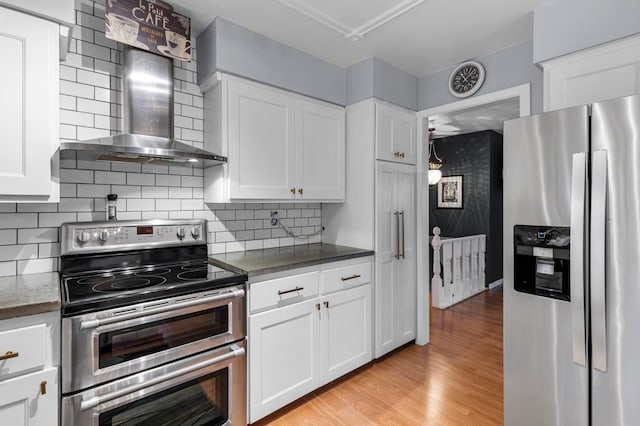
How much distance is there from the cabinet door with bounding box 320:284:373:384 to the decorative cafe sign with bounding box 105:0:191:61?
1.83 metres

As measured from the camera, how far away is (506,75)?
8.14 ft

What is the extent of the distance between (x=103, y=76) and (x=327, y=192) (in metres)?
A: 1.65

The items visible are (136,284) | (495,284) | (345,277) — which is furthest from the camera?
(495,284)

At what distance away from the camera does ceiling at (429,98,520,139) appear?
4.05 m

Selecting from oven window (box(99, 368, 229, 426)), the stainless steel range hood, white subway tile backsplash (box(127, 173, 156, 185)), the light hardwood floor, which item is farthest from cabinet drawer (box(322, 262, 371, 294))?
white subway tile backsplash (box(127, 173, 156, 185))

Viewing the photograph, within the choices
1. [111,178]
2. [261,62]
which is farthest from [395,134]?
[111,178]

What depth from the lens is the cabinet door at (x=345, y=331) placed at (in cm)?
226

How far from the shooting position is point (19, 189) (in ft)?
4.65

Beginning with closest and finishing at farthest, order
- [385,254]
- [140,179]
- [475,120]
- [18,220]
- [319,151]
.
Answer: [18,220] → [140,179] → [319,151] → [385,254] → [475,120]

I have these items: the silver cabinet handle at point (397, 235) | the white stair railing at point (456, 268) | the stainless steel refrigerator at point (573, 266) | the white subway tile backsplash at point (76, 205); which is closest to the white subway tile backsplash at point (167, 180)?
the white subway tile backsplash at point (76, 205)

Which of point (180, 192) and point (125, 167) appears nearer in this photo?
point (125, 167)

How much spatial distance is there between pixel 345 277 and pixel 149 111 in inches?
64.6

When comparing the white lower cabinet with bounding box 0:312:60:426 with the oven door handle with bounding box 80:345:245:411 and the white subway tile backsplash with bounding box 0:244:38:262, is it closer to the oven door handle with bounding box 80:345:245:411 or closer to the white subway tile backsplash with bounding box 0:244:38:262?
the oven door handle with bounding box 80:345:245:411

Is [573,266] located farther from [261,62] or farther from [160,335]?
[261,62]
